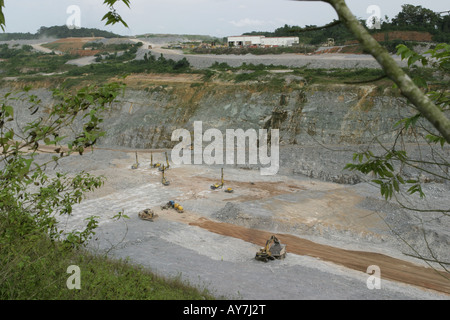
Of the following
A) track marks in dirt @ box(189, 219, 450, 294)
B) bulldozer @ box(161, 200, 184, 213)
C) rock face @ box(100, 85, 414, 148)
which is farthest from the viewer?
rock face @ box(100, 85, 414, 148)

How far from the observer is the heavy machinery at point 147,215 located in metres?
21.9

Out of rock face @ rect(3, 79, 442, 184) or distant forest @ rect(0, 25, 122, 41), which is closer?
rock face @ rect(3, 79, 442, 184)

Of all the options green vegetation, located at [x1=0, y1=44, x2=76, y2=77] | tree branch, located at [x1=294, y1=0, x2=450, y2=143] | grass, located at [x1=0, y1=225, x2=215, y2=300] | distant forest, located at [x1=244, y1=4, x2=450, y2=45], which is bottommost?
grass, located at [x1=0, y1=225, x2=215, y2=300]

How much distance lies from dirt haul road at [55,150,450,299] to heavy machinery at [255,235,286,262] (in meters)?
0.30

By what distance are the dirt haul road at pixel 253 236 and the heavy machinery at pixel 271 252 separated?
0.30 meters

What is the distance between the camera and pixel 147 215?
865 inches

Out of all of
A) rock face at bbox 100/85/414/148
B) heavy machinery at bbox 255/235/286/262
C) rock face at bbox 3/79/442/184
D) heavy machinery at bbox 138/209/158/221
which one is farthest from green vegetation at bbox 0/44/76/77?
heavy machinery at bbox 255/235/286/262

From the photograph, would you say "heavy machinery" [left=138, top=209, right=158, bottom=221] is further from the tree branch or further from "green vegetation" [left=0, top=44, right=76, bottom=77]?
"green vegetation" [left=0, top=44, right=76, bottom=77]

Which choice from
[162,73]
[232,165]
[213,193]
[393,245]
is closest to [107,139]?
[162,73]

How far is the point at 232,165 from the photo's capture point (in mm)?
33406

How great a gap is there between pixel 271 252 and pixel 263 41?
70888 mm

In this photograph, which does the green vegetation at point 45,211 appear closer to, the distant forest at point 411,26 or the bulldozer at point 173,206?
the bulldozer at point 173,206

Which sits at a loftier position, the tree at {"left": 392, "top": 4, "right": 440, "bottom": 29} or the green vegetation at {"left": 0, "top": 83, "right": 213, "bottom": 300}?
the tree at {"left": 392, "top": 4, "right": 440, "bottom": 29}

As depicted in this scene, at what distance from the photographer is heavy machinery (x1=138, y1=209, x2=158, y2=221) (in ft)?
71.7
